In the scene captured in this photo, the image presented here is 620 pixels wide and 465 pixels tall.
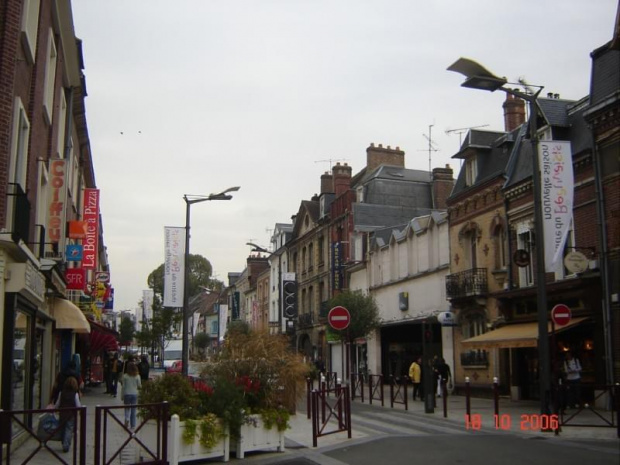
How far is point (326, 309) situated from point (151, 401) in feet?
82.4

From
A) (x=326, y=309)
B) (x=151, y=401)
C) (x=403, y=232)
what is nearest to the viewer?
(x=151, y=401)

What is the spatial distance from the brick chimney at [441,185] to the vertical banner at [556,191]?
2198 centimetres

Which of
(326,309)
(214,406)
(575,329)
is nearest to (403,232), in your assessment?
(326,309)

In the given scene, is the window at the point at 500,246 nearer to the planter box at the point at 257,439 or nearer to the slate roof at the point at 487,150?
the slate roof at the point at 487,150

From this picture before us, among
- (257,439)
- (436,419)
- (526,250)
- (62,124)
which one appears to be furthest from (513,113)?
(257,439)

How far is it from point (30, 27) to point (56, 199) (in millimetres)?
3424

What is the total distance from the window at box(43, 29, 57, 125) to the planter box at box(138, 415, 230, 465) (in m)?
7.83

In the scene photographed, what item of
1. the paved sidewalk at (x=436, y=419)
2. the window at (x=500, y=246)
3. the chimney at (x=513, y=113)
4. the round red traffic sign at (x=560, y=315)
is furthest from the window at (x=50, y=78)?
A: the chimney at (x=513, y=113)

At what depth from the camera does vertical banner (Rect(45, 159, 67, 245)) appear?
47.2ft

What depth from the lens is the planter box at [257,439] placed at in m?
11.4

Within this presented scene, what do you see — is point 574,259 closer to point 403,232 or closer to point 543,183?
point 543,183

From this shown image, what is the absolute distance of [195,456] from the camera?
10578 millimetres

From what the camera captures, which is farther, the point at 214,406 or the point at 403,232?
the point at 403,232
